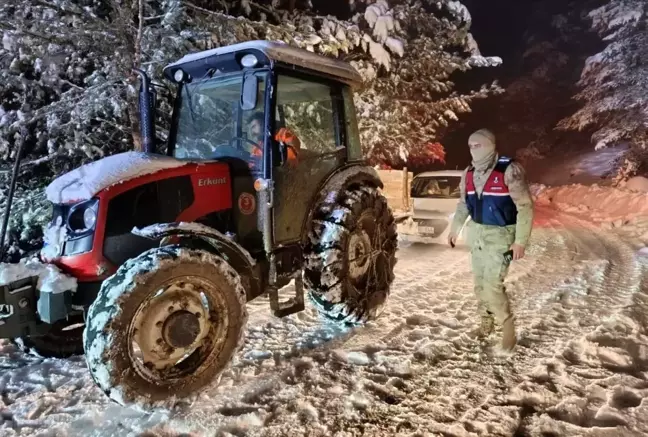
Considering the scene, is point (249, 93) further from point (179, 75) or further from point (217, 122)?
point (179, 75)

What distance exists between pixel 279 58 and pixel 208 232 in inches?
58.9

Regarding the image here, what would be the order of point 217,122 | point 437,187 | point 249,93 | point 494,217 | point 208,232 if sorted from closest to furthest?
point 208,232 < point 249,93 < point 494,217 < point 217,122 < point 437,187

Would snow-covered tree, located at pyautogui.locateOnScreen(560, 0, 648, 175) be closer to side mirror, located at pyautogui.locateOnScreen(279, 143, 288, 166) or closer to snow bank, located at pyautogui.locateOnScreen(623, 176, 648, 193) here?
snow bank, located at pyautogui.locateOnScreen(623, 176, 648, 193)

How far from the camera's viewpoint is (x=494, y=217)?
4211 mm

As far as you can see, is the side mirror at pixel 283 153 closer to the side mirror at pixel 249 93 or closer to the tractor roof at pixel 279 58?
the side mirror at pixel 249 93

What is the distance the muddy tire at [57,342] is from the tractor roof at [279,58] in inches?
91.1

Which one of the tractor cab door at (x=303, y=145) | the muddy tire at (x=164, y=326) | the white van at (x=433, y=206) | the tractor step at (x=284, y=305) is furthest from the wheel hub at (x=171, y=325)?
the white van at (x=433, y=206)

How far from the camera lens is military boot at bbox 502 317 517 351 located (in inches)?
167

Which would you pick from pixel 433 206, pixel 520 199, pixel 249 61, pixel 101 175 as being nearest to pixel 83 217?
pixel 101 175

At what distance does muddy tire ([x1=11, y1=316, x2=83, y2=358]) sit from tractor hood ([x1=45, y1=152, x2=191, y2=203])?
1.00m

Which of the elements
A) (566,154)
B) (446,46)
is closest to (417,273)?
(446,46)

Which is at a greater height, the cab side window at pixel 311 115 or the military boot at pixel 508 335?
the cab side window at pixel 311 115

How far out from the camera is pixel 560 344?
14.3 feet

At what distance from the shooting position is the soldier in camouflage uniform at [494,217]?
13.2ft
